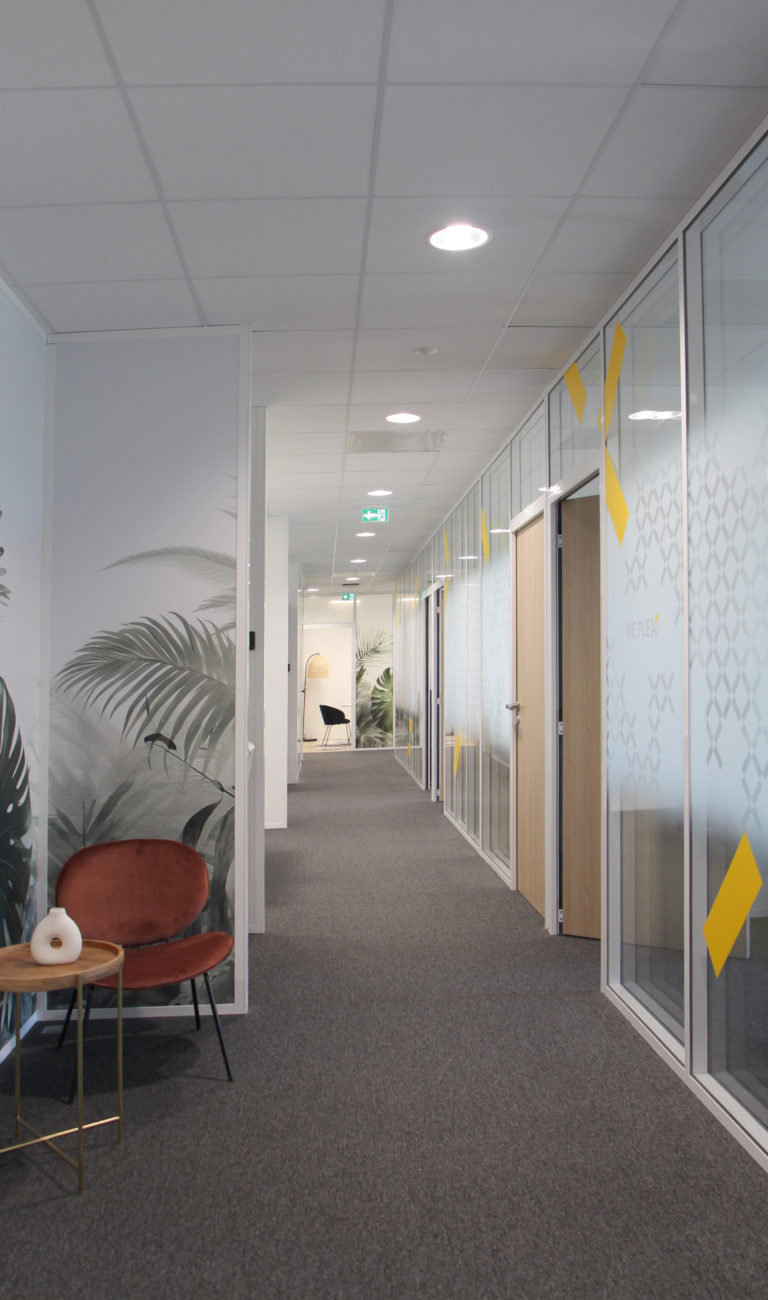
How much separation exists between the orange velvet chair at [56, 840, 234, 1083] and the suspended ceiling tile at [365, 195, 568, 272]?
2289mm

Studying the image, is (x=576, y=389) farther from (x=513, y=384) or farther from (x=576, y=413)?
(x=513, y=384)

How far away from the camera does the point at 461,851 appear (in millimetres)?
6898

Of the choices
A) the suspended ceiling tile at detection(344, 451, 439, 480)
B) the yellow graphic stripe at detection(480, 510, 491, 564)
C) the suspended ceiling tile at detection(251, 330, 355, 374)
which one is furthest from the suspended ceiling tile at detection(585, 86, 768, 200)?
the yellow graphic stripe at detection(480, 510, 491, 564)

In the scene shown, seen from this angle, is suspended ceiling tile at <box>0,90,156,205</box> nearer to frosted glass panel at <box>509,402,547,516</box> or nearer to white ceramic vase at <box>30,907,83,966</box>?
white ceramic vase at <box>30,907,83,966</box>

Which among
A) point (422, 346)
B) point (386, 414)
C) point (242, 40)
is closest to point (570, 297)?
point (422, 346)

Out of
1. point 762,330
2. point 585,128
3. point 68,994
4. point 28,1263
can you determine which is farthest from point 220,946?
point 585,128

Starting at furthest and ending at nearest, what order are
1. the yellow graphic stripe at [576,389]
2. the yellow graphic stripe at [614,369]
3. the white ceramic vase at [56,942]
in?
the yellow graphic stripe at [576,389] → the yellow graphic stripe at [614,369] → the white ceramic vase at [56,942]

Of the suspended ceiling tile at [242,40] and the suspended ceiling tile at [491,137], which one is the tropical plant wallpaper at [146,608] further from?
the suspended ceiling tile at [242,40]

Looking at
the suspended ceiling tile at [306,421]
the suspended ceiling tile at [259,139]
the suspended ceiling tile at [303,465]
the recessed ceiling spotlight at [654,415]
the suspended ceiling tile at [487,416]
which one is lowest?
the recessed ceiling spotlight at [654,415]

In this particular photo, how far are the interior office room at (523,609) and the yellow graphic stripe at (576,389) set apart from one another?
2 centimetres

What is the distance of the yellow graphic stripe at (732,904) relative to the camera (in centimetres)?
251

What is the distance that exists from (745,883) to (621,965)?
1329 millimetres

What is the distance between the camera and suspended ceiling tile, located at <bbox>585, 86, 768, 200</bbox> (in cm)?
235

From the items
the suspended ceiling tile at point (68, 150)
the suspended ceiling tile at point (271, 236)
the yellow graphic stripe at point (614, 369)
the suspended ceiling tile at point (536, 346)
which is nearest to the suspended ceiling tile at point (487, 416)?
the suspended ceiling tile at point (536, 346)
